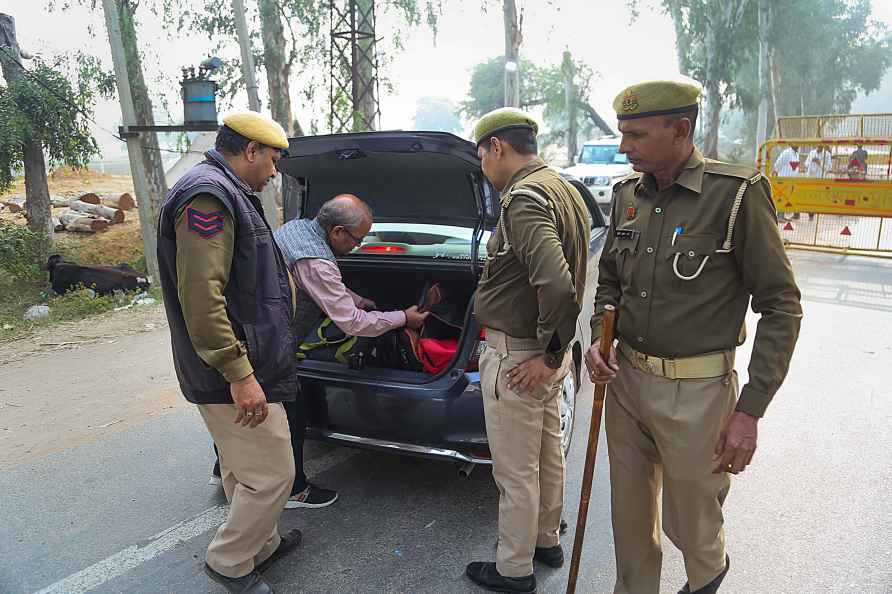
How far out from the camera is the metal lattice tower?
547 inches

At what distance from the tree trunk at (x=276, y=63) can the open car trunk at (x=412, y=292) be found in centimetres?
1294

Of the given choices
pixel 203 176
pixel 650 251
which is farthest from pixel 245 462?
pixel 650 251

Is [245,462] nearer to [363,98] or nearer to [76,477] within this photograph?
[76,477]

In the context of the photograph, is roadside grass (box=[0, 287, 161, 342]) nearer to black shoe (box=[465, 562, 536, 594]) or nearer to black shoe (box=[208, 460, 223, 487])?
black shoe (box=[208, 460, 223, 487])

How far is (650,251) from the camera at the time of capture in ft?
6.80

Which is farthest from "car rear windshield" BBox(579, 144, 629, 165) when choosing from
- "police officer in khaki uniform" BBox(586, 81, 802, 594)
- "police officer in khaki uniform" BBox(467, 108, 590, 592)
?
"police officer in khaki uniform" BBox(586, 81, 802, 594)

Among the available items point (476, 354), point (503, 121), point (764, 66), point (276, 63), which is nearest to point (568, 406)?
point (476, 354)

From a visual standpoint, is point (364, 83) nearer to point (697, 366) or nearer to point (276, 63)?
point (276, 63)

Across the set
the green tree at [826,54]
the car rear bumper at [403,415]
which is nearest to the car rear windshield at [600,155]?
the car rear bumper at [403,415]

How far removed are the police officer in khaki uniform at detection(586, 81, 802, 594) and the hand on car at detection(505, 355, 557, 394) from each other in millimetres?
217

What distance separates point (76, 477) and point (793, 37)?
39.1m

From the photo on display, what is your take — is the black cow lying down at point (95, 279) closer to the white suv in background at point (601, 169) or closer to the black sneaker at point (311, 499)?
the black sneaker at point (311, 499)

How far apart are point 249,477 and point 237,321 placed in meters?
0.61

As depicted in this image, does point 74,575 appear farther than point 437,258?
No
